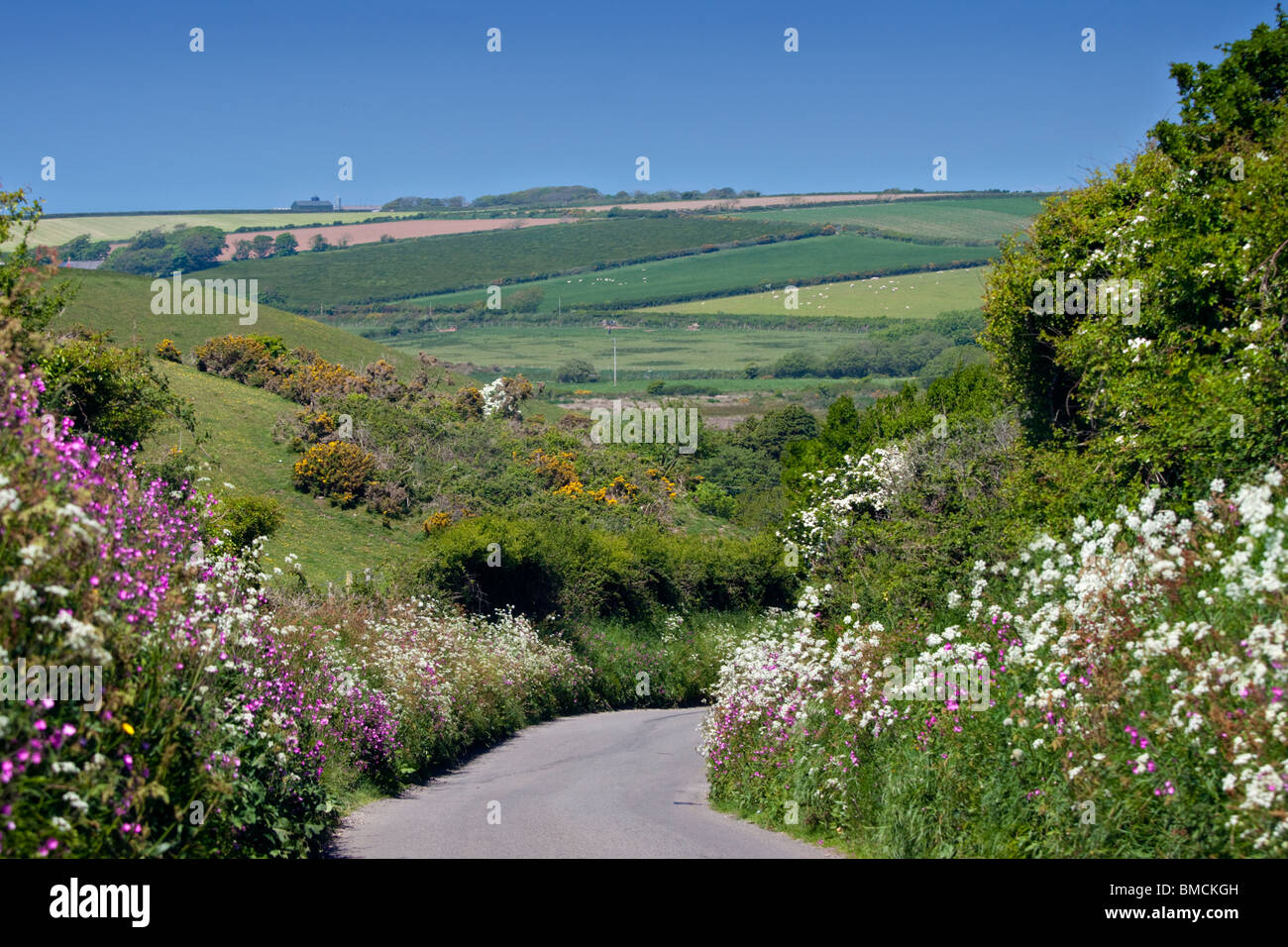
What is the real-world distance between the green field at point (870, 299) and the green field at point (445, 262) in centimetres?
2875

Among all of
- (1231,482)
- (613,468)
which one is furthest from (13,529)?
(613,468)

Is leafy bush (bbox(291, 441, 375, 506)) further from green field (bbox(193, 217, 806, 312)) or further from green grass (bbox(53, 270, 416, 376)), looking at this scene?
green field (bbox(193, 217, 806, 312))

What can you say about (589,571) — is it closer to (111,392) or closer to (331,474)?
(331,474)

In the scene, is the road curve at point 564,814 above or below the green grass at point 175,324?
below

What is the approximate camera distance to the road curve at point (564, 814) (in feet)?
29.0

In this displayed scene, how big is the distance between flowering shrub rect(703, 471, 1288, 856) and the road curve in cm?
106

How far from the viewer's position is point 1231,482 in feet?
31.7

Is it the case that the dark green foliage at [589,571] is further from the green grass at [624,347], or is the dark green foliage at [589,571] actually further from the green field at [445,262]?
the green field at [445,262]

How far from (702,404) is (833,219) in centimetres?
10267

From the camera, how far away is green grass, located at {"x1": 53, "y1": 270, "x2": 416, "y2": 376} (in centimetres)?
6562

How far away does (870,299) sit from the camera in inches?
6255

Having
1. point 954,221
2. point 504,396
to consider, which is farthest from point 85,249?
point 954,221

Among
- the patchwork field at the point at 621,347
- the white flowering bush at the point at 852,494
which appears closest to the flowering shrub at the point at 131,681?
the white flowering bush at the point at 852,494

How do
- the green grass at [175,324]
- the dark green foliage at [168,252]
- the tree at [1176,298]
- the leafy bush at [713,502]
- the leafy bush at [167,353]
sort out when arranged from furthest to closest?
1. the dark green foliage at [168,252]
2. the green grass at [175,324]
3. the leafy bush at [713,502]
4. the leafy bush at [167,353]
5. the tree at [1176,298]
